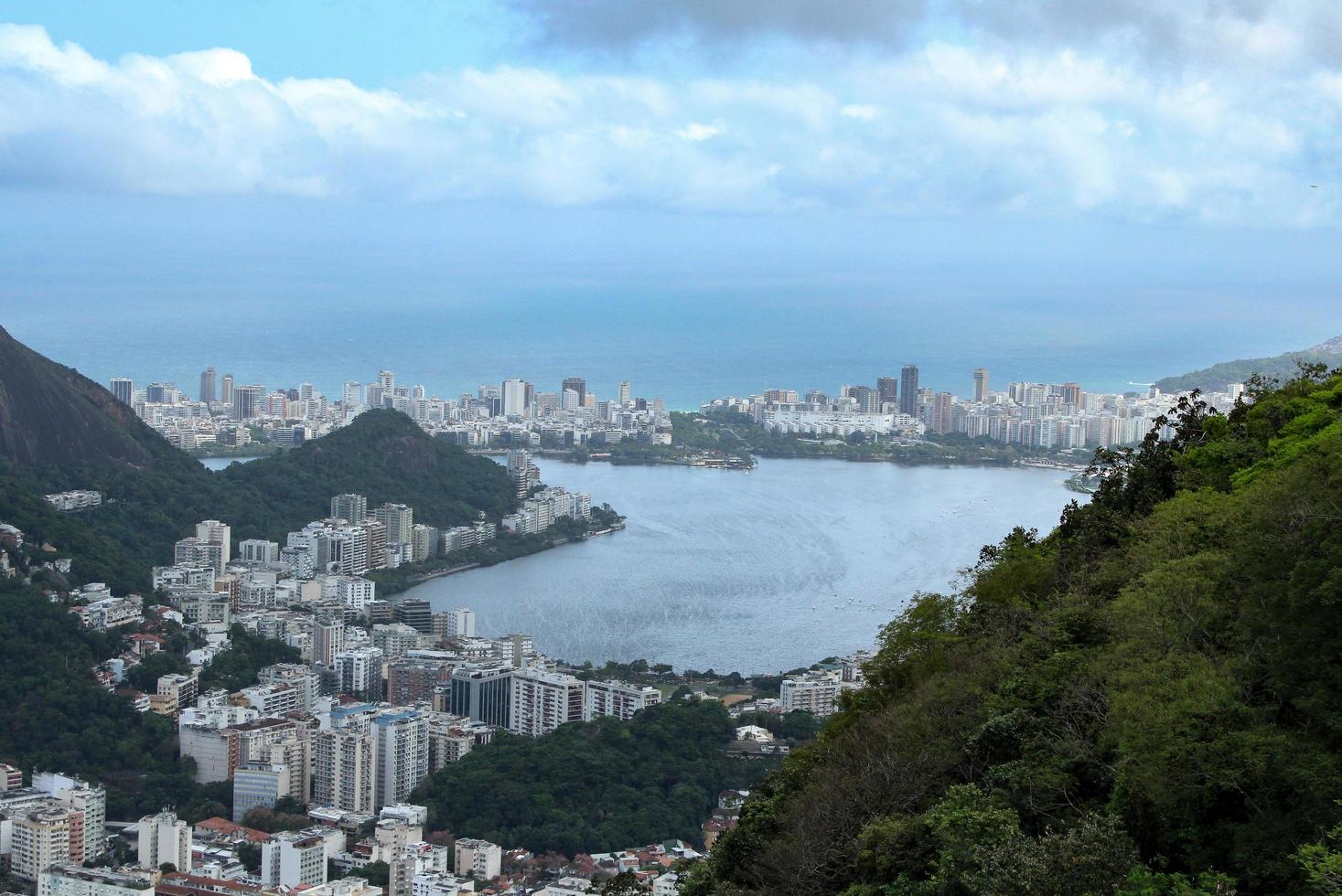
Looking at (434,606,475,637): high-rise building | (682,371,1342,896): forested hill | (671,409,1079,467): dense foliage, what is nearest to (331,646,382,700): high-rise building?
(434,606,475,637): high-rise building

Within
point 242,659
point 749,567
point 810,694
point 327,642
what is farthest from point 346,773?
point 749,567

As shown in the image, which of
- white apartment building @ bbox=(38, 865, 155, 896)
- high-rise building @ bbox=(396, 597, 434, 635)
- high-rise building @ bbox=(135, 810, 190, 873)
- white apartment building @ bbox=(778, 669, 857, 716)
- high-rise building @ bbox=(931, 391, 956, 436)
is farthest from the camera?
high-rise building @ bbox=(931, 391, 956, 436)

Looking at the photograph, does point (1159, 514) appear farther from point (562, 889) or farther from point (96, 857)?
point (96, 857)

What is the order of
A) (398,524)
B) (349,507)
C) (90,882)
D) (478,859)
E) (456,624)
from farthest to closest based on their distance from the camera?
(349,507) < (398,524) < (456,624) < (478,859) < (90,882)

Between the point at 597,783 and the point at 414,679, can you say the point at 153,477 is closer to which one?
the point at 414,679

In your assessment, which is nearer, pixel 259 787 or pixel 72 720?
pixel 259 787

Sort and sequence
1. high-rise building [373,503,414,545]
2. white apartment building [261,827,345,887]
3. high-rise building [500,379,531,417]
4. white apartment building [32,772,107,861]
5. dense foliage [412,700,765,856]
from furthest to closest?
high-rise building [500,379,531,417] → high-rise building [373,503,414,545] → dense foliage [412,700,765,856] → white apartment building [32,772,107,861] → white apartment building [261,827,345,887]

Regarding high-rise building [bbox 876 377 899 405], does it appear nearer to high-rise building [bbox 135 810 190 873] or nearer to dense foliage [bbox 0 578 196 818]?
dense foliage [bbox 0 578 196 818]

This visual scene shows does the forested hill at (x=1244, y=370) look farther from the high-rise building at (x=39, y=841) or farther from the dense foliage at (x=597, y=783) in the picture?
the high-rise building at (x=39, y=841)
